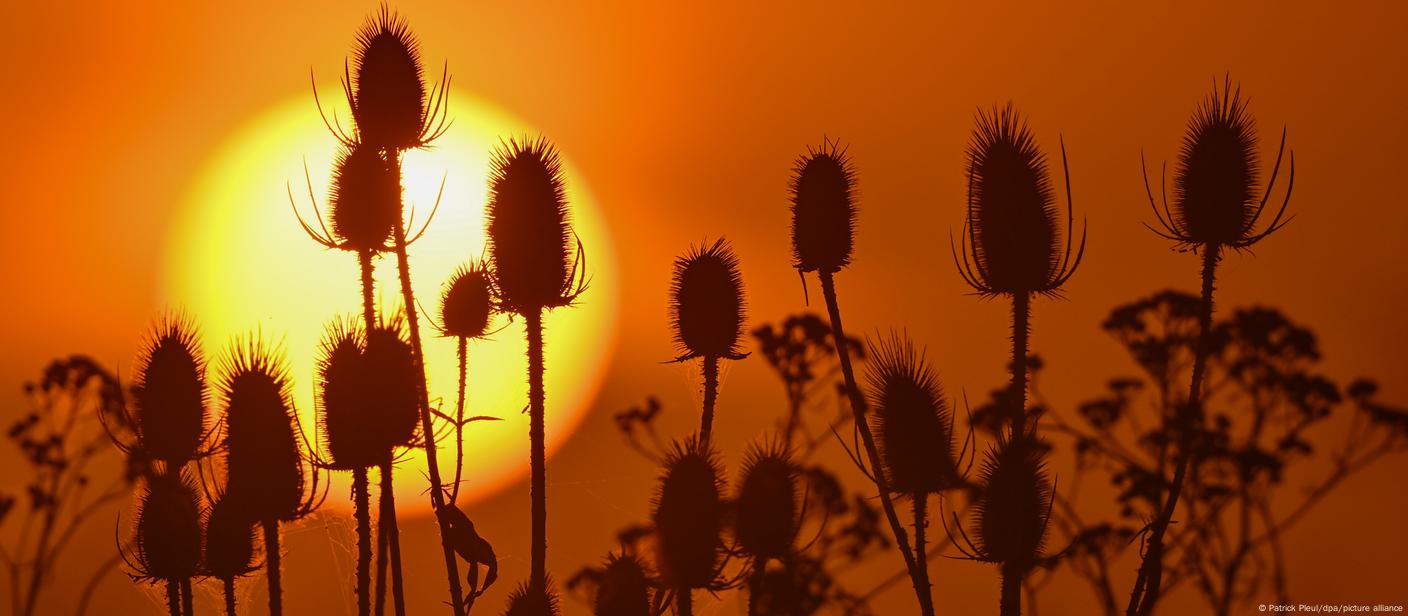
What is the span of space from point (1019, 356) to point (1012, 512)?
3.40ft

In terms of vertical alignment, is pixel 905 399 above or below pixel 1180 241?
below

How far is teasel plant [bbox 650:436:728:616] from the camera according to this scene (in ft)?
23.4

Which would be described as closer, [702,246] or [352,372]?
[352,372]

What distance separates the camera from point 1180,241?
8734mm

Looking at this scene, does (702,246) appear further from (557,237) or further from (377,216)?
(377,216)

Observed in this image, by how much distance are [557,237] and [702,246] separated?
4.11ft

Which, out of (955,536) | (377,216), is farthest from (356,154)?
(955,536)

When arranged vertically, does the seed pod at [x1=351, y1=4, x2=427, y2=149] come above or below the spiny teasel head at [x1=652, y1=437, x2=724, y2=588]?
above

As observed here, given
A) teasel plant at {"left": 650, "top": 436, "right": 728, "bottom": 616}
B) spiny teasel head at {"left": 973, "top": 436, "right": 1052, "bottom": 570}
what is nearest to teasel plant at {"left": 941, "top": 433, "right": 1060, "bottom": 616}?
spiny teasel head at {"left": 973, "top": 436, "right": 1052, "bottom": 570}

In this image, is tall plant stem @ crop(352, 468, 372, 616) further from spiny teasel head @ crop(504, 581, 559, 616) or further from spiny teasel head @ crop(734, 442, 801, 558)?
spiny teasel head @ crop(734, 442, 801, 558)

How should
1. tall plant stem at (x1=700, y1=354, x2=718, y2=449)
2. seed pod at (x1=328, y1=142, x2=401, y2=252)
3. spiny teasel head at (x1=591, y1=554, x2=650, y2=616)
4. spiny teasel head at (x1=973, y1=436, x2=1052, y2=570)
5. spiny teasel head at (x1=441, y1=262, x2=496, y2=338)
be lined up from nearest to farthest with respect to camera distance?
1. spiny teasel head at (x1=591, y1=554, x2=650, y2=616)
2. spiny teasel head at (x1=973, y1=436, x2=1052, y2=570)
3. tall plant stem at (x1=700, y1=354, x2=718, y2=449)
4. seed pod at (x1=328, y1=142, x2=401, y2=252)
5. spiny teasel head at (x1=441, y1=262, x2=496, y2=338)

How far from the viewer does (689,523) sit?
23.5 feet

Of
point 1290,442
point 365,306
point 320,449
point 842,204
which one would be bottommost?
point 1290,442

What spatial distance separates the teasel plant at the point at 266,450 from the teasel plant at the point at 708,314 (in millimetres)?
2548
